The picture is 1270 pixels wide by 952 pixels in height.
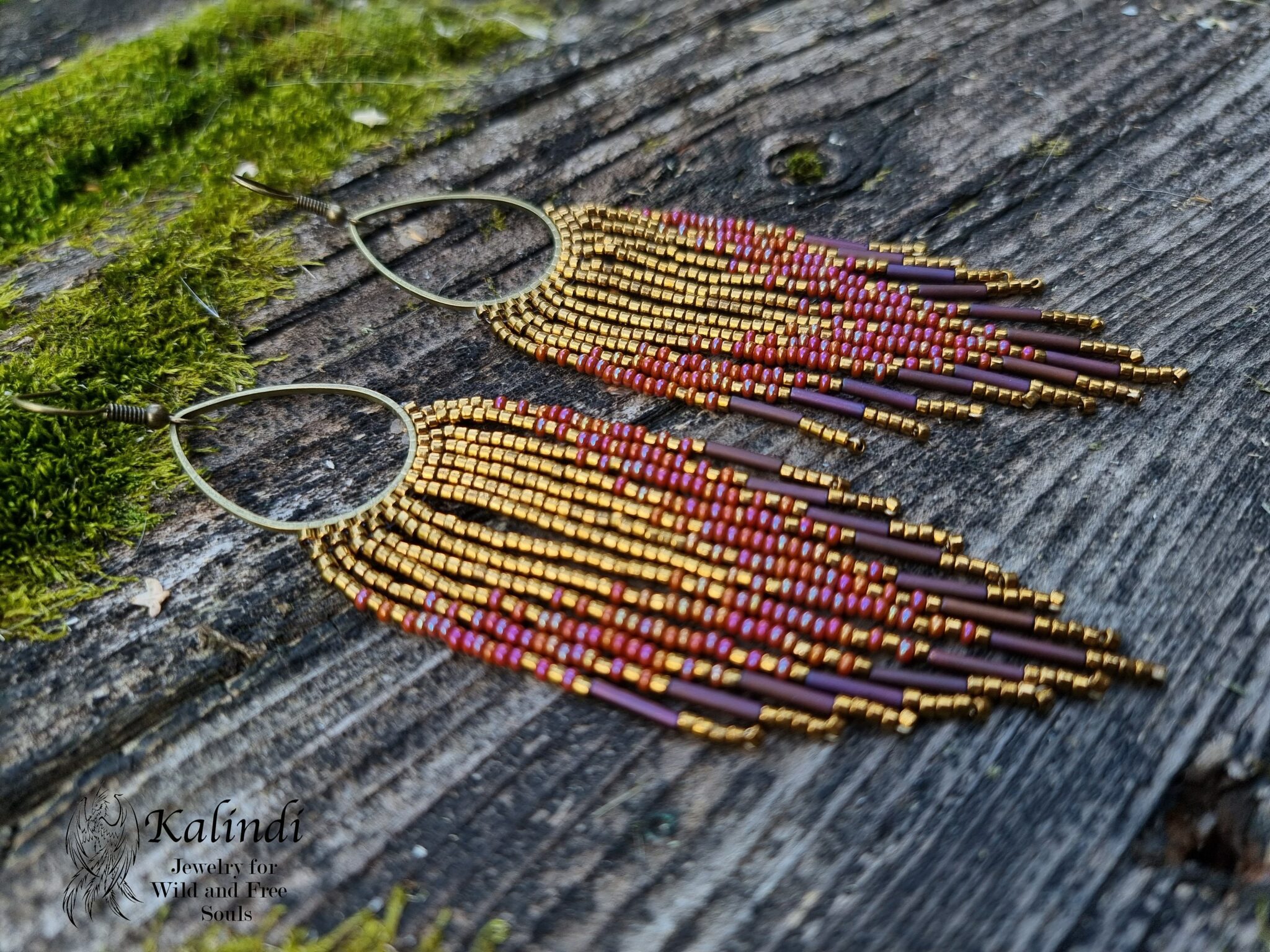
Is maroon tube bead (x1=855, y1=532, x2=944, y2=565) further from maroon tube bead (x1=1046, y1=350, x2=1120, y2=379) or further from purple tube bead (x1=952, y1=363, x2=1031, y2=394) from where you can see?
maroon tube bead (x1=1046, y1=350, x2=1120, y2=379)

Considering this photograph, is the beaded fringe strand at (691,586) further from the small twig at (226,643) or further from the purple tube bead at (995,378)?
the purple tube bead at (995,378)

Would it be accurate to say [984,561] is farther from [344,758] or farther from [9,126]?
[9,126]

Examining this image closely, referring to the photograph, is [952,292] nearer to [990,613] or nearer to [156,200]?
[990,613]

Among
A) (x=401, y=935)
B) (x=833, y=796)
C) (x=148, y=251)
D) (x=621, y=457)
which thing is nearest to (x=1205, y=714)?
A: (x=833, y=796)

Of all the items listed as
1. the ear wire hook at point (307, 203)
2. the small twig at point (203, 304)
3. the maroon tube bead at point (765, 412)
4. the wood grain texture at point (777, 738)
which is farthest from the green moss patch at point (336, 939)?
the ear wire hook at point (307, 203)

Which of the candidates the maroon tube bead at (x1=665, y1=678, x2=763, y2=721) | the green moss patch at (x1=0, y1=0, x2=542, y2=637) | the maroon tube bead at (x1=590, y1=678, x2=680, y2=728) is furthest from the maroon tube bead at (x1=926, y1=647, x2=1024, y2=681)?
the green moss patch at (x1=0, y1=0, x2=542, y2=637)

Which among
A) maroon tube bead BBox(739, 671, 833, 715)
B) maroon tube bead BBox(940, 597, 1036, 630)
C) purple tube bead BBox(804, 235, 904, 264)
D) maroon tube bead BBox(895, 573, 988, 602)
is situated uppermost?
purple tube bead BBox(804, 235, 904, 264)

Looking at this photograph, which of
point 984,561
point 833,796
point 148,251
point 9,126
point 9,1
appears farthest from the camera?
point 9,1
